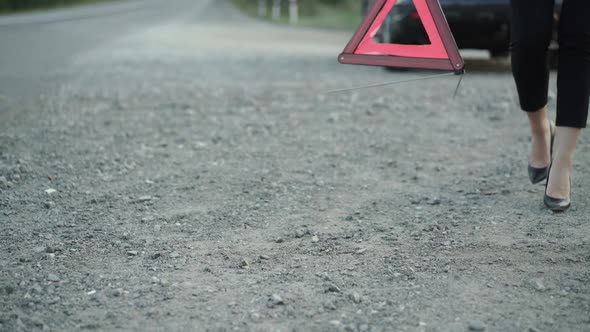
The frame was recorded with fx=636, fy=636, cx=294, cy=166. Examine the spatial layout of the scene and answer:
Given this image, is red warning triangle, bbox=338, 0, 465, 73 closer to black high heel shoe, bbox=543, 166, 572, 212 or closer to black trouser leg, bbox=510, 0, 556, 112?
black trouser leg, bbox=510, 0, 556, 112

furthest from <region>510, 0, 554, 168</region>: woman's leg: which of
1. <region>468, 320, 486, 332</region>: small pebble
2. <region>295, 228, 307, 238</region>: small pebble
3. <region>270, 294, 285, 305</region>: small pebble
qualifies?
<region>270, 294, 285, 305</region>: small pebble

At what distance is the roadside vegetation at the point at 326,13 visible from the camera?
1716 centimetres

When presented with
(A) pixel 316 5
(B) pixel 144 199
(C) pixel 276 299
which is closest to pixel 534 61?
(C) pixel 276 299

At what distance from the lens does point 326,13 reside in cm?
2216

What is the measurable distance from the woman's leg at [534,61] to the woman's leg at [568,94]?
0.26 ft

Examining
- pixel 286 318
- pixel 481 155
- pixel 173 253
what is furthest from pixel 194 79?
pixel 286 318

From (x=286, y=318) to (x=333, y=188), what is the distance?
139cm

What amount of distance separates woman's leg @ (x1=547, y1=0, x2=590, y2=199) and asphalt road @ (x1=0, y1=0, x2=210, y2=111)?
4.50 meters

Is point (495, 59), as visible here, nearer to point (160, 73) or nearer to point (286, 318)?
point (160, 73)

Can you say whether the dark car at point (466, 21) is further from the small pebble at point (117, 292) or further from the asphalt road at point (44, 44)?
the small pebble at point (117, 292)

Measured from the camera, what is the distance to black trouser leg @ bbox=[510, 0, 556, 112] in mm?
2685

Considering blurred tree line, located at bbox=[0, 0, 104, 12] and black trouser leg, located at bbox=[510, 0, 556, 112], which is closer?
black trouser leg, located at bbox=[510, 0, 556, 112]

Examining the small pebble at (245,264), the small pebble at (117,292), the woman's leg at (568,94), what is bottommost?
the small pebble at (245,264)

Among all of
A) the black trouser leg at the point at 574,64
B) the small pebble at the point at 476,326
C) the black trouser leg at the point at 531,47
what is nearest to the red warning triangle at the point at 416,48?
the black trouser leg at the point at 531,47
